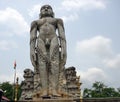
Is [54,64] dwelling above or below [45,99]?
above

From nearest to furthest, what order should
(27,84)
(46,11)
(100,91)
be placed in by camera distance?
(46,11)
(27,84)
(100,91)

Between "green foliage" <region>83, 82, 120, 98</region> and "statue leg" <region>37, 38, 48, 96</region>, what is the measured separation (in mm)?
29523

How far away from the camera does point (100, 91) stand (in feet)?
Result: 144

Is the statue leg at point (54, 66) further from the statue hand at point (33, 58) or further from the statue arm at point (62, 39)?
the statue hand at point (33, 58)

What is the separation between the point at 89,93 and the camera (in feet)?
142

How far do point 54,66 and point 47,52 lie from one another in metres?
0.92

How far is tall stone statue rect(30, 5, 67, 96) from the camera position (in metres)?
12.5

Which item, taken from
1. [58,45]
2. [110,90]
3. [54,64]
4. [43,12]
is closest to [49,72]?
[54,64]

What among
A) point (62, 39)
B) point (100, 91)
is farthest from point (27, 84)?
point (100, 91)

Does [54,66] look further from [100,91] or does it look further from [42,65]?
[100,91]

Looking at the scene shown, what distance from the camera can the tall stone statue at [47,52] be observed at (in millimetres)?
12500

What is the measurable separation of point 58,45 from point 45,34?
919 mm

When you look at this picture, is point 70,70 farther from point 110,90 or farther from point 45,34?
point 110,90

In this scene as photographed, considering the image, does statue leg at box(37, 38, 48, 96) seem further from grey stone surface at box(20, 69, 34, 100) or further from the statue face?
the statue face
